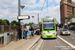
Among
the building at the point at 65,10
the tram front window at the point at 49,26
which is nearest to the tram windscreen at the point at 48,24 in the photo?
the tram front window at the point at 49,26

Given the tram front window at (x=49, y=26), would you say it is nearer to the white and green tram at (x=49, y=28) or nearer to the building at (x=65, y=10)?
the white and green tram at (x=49, y=28)

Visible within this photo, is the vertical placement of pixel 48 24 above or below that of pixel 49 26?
above

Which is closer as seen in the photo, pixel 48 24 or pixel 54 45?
pixel 54 45

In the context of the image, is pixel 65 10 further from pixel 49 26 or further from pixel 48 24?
pixel 49 26

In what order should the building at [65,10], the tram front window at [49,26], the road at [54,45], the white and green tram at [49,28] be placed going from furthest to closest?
1. the building at [65,10]
2. the tram front window at [49,26]
3. the white and green tram at [49,28]
4. the road at [54,45]

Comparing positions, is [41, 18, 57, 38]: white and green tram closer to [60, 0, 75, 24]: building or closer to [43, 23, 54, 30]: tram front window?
[43, 23, 54, 30]: tram front window

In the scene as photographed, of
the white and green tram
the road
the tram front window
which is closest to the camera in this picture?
the road

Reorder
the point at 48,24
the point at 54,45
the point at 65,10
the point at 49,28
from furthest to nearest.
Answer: the point at 65,10, the point at 48,24, the point at 49,28, the point at 54,45

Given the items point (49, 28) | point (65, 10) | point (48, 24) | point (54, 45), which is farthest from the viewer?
point (65, 10)

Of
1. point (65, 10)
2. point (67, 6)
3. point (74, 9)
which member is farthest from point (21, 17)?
point (74, 9)

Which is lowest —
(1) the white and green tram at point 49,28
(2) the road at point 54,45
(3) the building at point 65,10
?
(2) the road at point 54,45

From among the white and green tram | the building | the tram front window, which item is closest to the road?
the white and green tram

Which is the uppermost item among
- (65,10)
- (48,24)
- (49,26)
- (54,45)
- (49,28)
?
(65,10)

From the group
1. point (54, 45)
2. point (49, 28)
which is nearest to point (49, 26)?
point (49, 28)
